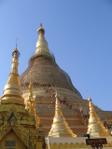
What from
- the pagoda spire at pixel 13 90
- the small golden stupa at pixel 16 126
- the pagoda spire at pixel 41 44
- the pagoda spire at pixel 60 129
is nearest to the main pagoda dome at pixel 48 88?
the pagoda spire at pixel 41 44

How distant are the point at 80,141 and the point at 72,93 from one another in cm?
1613

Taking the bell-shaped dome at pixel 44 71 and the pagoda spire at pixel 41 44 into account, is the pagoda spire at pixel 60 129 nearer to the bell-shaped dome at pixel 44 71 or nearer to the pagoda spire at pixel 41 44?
the bell-shaped dome at pixel 44 71

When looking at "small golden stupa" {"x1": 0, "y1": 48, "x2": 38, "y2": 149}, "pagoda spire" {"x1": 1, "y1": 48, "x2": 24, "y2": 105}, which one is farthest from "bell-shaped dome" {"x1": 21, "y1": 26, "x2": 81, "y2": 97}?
"small golden stupa" {"x1": 0, "y1": 48, "x2": 38, "y2": 149}

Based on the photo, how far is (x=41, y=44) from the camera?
1455 inches

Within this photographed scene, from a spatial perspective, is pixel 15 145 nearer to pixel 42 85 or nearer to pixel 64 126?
pixel 64 126

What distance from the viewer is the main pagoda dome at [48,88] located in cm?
2619

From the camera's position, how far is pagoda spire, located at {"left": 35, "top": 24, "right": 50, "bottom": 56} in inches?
1428

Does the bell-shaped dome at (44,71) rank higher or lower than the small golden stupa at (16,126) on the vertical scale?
higher

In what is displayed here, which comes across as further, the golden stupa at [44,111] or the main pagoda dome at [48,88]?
the main pagoda dome at [48,88]

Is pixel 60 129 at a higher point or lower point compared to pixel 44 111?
lower

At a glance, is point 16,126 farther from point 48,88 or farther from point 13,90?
point 48,88

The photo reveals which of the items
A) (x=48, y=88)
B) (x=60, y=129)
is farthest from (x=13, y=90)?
(x=48, y=88)

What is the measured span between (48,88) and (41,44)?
7270 mm

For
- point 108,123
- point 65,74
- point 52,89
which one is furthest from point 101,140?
point 65,74
